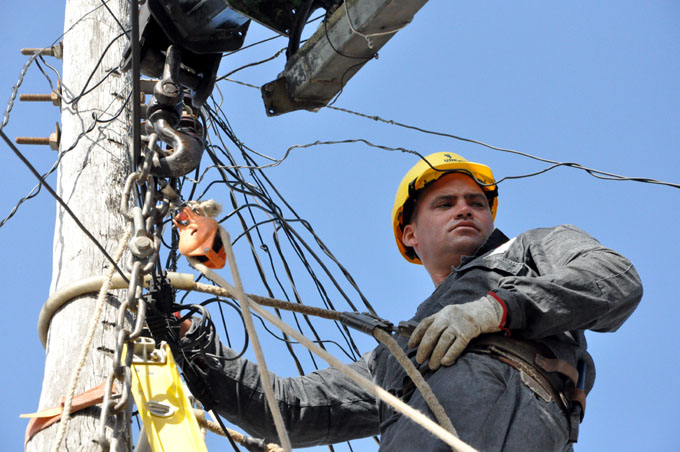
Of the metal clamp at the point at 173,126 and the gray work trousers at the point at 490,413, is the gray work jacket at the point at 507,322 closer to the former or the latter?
the gray work trousers at the point at 490,413

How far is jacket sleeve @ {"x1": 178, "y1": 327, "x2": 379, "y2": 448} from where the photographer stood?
12.6 feet

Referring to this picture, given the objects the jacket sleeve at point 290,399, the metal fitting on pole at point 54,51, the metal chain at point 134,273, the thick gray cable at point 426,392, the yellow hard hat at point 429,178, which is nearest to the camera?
the metal chain at point 134,273

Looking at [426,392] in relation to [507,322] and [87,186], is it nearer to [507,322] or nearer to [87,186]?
[507,322]

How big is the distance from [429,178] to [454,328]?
1688mm

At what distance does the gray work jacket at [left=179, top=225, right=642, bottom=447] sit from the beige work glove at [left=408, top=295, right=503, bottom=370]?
0.19ft

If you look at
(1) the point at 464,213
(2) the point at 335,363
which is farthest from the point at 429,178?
(2) the point at 335,363

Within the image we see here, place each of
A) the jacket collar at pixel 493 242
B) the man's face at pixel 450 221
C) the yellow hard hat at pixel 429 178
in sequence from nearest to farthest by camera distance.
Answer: the jacket collar at pixel 493 242, the man's face at pixel 450 221, the yellow hard hat at pixel 429 178

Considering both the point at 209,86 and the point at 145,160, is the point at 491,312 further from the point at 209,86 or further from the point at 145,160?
the point at 209,86

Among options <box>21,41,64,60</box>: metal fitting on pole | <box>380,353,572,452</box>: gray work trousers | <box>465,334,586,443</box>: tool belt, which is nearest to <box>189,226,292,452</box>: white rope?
<box>380,353,572,452</box>: gray work trousers

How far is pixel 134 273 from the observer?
2.58m

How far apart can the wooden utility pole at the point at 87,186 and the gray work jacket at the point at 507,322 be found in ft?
2.06

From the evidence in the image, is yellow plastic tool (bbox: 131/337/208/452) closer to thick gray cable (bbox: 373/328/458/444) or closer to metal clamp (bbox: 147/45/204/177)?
metal clamp (bbox: 147/45/204/177)

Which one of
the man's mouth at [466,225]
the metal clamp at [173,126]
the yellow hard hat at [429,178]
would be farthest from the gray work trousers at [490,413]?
the yellow hard hat at [429,178]

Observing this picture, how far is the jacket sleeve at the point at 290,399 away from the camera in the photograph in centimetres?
384
